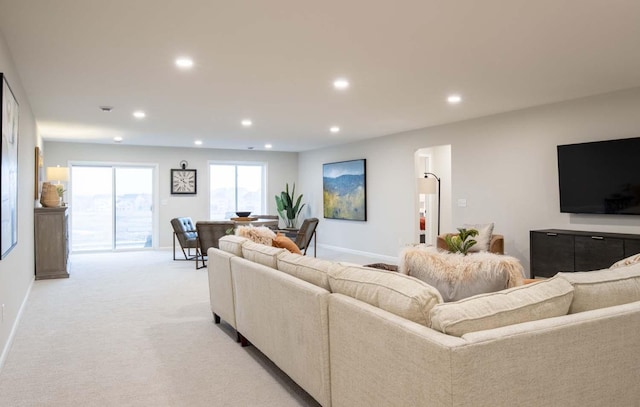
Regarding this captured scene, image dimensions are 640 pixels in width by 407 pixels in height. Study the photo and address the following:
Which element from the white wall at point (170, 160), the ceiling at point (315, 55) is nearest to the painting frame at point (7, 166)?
the ceiling at point (315, 55)

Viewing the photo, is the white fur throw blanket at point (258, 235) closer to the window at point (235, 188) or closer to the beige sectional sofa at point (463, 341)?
the beige sectional sofa at point (463, 341)

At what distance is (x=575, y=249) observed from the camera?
4891 millimetres

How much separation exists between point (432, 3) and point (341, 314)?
1.91m

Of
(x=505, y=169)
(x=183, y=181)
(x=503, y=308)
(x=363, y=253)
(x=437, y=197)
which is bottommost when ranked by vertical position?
(x=363, y=253)

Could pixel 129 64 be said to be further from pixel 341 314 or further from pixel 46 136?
pixel 46 136

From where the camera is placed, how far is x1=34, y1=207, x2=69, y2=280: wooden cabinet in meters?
6.39

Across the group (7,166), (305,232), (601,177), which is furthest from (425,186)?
(7,166)

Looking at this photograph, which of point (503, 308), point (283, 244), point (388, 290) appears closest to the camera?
point (503, 308)

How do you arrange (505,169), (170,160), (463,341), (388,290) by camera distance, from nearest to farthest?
1. (463,341)
2. (388,290)
3. (505,169)
4. (170,160)

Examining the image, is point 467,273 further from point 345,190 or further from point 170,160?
point 170,160

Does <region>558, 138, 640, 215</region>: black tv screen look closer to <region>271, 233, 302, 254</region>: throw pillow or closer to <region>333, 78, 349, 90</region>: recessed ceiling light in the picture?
<region>333, 78, 349, 90</region>: recessed ceiling light

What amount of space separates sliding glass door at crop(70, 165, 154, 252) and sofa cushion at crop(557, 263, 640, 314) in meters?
9.42

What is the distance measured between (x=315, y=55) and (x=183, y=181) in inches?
289

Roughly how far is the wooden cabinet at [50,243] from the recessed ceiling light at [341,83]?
4.58m
